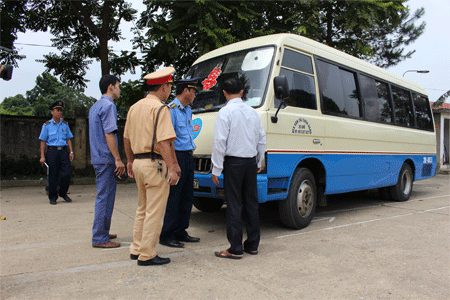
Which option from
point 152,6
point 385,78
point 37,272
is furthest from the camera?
point 152,6

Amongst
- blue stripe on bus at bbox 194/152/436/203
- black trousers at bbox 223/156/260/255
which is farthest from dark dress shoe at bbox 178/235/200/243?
black trousers at bbox 223/156/260/255

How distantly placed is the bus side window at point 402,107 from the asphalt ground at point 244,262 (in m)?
2.44

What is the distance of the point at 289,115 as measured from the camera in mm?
4965

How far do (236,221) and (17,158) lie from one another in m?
10.6

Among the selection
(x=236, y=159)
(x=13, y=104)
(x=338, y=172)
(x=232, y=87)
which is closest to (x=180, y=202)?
(x=236, y=159)

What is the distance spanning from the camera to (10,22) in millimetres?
12008

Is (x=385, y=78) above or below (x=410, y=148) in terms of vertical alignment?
above

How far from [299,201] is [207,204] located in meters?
1.77

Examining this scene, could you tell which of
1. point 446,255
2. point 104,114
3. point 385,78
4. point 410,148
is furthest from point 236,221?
point 410,148

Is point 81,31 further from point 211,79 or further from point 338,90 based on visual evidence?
point 338,90

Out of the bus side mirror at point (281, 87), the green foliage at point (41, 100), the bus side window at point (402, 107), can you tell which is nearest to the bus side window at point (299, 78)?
the bus side mirror at point (281, 87)

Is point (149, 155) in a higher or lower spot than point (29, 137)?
lower

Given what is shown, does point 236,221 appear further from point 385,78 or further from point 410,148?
point 410,148

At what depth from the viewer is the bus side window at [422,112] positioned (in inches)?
351
